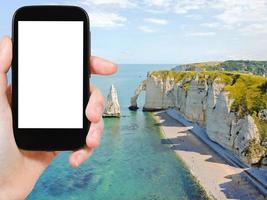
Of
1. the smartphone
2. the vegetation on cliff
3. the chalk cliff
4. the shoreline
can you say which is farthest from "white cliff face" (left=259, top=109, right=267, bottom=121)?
the vegetation on cliff

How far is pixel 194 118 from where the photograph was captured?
53.7 metres

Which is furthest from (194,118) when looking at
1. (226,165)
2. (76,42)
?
(76,42)

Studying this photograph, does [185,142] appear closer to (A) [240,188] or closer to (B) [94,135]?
(A) [240,188]

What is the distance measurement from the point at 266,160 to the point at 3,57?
101 feet

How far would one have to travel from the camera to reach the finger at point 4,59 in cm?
282

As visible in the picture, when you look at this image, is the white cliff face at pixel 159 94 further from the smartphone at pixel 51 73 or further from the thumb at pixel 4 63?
the thumb at pixel 4 63

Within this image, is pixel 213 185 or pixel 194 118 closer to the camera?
pixel 213 185

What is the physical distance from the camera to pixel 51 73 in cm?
347

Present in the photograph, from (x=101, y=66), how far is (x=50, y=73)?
546 millimetres

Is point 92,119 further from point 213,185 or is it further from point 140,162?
point 140,162

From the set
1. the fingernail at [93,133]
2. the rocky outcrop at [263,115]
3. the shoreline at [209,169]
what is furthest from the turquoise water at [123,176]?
the fingernail at [93,133]

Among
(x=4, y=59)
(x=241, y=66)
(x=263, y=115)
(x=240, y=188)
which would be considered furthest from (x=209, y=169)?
(x=241, y=66)

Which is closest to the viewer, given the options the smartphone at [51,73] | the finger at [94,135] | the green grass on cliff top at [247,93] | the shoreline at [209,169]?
the finger at [94,135]

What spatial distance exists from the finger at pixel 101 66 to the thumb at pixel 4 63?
2.16 feet
